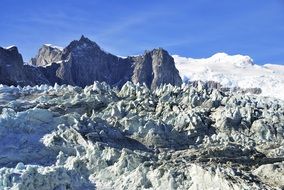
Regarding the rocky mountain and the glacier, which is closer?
the glacier

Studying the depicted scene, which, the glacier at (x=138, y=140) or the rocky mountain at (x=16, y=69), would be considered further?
the rocky mountain at (x=16, y=69)

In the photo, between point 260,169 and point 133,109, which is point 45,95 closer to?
point 133,109

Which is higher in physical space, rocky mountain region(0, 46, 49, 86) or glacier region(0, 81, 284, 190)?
rocky mountain region(0, 46, 49, 86)

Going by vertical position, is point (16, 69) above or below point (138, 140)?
above

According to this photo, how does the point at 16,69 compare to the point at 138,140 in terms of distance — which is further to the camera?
the point at 16,69

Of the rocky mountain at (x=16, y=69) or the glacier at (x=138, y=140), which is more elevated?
the rocky mountain at (x=16, y=69)
